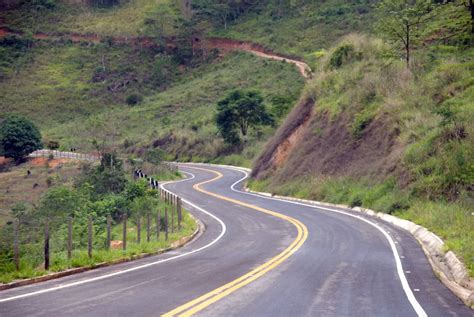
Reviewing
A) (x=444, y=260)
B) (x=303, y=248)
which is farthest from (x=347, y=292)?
(x=303, y=248)

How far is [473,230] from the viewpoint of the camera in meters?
17.0

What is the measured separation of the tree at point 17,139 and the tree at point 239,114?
18139 mm

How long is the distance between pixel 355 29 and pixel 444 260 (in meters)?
68.4

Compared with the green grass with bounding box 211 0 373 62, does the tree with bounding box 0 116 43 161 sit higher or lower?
lower

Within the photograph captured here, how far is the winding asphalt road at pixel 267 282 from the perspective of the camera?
1010 cm

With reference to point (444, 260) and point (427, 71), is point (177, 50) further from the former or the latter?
point (444, 260)

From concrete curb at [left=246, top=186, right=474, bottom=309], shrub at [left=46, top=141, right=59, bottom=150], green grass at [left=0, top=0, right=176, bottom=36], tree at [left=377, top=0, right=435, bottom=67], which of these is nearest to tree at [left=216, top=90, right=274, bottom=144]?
shrub at [left=46, top=141, right=59, bottom=150]

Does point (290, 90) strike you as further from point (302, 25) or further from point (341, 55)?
point (341, 55)

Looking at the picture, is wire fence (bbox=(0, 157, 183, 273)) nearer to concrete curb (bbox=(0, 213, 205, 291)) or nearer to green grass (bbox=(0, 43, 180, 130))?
concrete curb (bbox=(0, 213, 205, 291))

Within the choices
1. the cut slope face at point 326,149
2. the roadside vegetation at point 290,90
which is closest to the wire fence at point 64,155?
the roadside vegetation at point 290,90

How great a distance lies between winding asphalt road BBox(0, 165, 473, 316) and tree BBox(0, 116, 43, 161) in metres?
43.2

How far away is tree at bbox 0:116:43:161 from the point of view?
2425 inches

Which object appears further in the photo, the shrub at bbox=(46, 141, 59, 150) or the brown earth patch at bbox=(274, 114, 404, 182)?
the shrub at bbox=(46, 141, 59, 150)

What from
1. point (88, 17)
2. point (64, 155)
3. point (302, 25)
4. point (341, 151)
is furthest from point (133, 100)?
point (341, 151)
